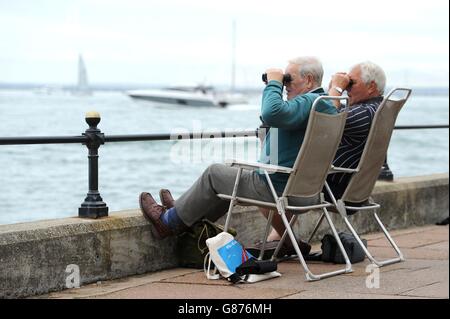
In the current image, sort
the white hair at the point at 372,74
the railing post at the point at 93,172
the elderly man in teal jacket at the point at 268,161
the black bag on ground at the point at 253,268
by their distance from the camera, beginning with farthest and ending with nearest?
the white hair at the point at 372,74, the railing post at the point at 93,172, the elderly man in teal jacket at the point at 268,161, the black bag on ground at the point at 253,268

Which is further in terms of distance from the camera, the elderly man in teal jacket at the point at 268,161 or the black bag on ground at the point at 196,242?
the black bag on ground at the point at 196,242

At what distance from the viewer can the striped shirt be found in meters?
7.38

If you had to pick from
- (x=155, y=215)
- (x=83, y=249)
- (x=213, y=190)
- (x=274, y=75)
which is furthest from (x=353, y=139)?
(x=83, y=249)

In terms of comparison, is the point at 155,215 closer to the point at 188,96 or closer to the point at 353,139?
the point at 353,139

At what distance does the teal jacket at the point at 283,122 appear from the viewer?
6.64m

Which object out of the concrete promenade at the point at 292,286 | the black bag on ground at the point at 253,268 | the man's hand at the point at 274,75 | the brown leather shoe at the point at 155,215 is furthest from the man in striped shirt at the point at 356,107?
the brown leather shoe at the point at 155,215

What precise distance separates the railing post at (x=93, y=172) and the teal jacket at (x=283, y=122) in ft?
3.47

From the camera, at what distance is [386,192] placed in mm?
9719

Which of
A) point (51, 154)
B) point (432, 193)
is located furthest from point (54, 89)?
point (432, 193)

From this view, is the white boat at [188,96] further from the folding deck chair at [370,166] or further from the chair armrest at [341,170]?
the chair armrest at [341,170]

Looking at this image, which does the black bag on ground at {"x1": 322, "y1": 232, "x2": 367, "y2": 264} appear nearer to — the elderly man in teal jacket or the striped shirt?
the striped shirt

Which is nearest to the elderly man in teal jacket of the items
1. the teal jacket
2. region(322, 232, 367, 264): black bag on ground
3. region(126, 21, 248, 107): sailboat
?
the teal jacket

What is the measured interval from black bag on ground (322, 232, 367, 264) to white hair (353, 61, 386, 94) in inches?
42.5

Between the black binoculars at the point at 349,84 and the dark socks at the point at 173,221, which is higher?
the black binoculars at the point at 349,84
